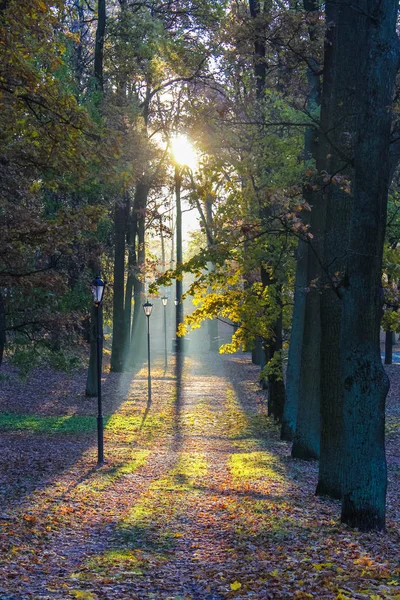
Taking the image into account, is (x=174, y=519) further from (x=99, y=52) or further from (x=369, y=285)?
(x=99, y=52)

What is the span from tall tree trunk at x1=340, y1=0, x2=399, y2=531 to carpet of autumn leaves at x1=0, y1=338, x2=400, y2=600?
30.5 inches

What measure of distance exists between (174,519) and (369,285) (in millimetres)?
4412

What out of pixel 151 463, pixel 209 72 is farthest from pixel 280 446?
pixel 209 72

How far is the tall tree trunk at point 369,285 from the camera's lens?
8398mm

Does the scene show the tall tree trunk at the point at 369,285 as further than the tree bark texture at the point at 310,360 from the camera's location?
No

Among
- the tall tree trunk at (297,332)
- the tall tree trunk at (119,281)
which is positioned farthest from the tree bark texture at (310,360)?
the tall tree trunk at (119,281)

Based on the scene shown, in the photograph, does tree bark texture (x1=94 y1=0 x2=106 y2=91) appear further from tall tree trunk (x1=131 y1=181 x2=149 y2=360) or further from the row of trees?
tall tree trunk (x1=131 y1=181 x2=149 y2=360)

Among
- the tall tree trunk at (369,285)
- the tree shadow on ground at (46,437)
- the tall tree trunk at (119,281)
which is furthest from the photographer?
the tall tree trunk at (119,281)

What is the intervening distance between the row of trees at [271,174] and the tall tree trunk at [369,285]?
0.06ft

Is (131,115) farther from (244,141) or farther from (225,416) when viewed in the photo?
(225,416)

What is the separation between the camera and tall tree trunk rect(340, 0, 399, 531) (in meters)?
8.40

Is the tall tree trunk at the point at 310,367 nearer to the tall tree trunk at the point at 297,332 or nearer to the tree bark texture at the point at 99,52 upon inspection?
the tall tree trunk at the point at 297,332

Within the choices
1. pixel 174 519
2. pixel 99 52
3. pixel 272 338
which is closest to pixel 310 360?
pixel 174 519

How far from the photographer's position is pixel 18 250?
1270cm
